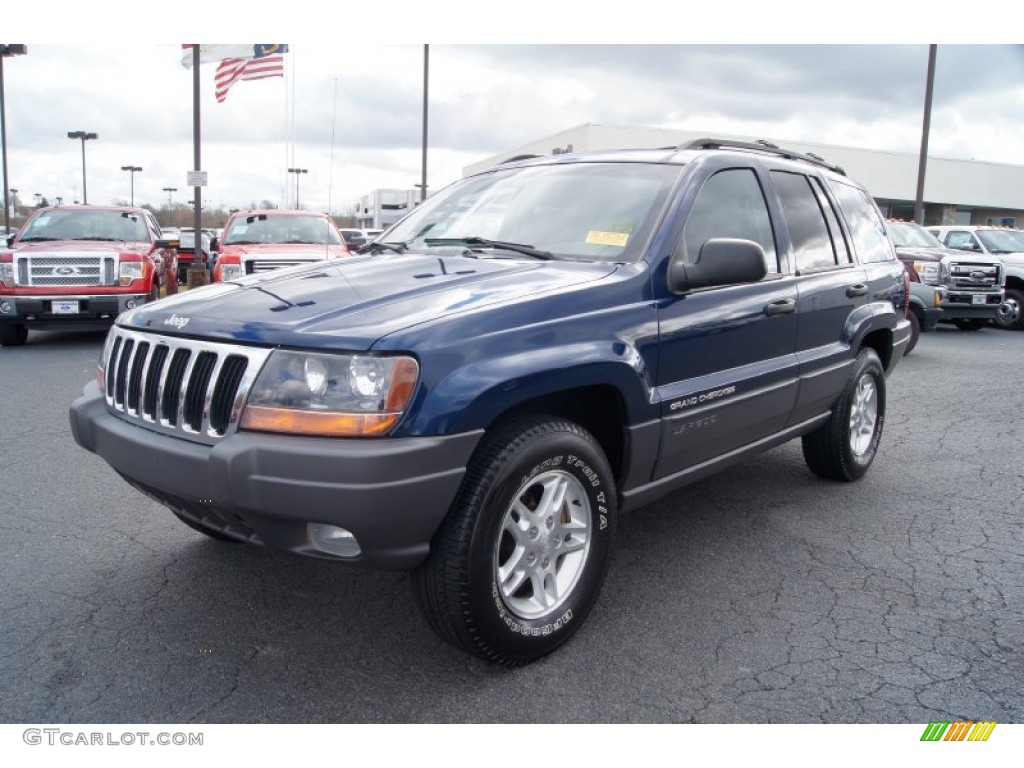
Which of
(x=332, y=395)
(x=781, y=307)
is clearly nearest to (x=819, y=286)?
(x=781, y=307)

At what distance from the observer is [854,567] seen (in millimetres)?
3836

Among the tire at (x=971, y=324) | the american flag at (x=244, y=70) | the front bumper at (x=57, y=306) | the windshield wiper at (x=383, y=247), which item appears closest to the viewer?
the windshield wiper at (x=383, y=247)

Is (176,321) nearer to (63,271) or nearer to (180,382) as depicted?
(180,382)

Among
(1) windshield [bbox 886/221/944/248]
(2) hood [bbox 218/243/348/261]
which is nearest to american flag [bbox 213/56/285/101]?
(2) hood [bbox 218/243/348/261]

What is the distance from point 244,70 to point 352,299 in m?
18.5

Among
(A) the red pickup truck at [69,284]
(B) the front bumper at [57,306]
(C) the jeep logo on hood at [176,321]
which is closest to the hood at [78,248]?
(A) the red pickup truck at [69,284]

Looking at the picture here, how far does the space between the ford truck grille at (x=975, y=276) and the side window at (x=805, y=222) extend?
10.3 meters

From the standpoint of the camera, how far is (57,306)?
33.3 ft

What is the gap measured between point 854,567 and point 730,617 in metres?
0.88

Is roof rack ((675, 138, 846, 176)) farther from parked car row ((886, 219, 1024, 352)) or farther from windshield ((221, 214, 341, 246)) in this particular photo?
windshield ((221, 214, 341, 246))

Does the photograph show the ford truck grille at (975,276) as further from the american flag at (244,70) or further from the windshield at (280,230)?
the american flag at (244,70)

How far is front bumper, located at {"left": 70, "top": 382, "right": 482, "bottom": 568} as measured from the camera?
242 cm

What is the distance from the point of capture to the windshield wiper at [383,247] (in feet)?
13.2

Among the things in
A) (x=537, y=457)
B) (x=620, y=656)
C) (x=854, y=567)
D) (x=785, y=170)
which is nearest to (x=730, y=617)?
(x=620, y=656)
